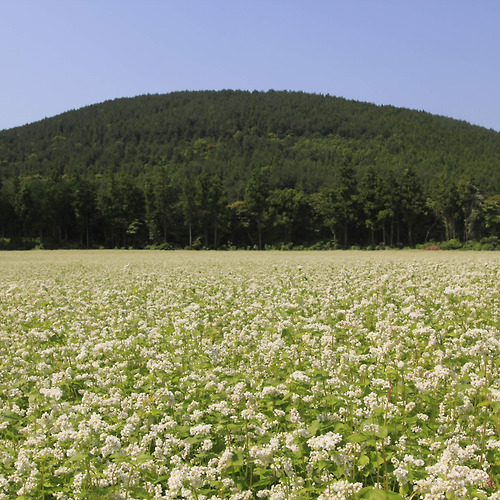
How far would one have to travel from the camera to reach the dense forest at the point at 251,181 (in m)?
74.7

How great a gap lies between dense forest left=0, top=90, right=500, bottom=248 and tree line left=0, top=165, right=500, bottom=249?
0.79 feet

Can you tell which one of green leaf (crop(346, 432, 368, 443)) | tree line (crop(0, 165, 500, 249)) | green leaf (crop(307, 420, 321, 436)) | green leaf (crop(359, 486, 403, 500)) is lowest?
green leaf (crop(359, 486, 403, 500))

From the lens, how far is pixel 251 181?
7750cm

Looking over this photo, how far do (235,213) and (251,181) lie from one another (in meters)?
8.64

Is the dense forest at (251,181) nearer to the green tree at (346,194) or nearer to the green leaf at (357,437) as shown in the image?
the green tree at (346,194)

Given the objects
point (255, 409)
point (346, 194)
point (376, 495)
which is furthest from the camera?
point (346, 194)

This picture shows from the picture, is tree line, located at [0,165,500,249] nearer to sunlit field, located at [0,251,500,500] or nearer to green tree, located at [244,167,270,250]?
green tree, located at [244,167,270,250]

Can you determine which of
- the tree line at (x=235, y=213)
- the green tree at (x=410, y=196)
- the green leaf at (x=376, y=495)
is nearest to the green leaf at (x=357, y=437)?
the green leaf at (x=376, y=495)

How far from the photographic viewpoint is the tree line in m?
73.9

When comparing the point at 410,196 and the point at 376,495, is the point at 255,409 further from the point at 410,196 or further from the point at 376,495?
the point at 410,196

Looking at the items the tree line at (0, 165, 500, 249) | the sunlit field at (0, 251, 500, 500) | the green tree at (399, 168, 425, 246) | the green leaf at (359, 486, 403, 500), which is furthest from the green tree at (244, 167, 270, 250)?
the green leaf at (359, 486, 403, 500)

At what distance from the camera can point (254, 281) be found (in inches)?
538

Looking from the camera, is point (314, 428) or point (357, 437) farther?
point (314, 428)

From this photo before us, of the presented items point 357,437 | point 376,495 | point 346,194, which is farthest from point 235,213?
point 376,495
